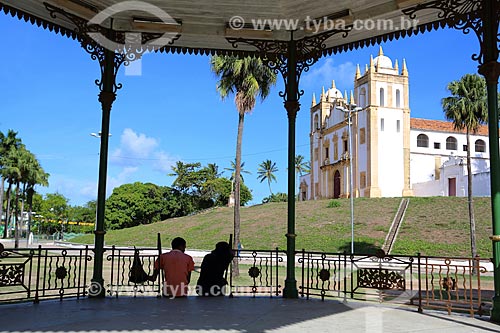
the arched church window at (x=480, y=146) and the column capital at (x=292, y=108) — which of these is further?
the arched church window at (x=480, y=146)

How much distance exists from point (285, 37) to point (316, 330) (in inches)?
210

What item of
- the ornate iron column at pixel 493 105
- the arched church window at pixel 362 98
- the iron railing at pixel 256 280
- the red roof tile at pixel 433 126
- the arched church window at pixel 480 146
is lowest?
the iron railing at pixel 256 280

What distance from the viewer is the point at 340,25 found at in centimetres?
795

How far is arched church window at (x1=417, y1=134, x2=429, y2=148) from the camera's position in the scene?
61338mm

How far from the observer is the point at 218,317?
603 cm

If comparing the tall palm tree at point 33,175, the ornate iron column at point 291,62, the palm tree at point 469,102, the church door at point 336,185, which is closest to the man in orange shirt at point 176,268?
the ornate iron column at point 291,62

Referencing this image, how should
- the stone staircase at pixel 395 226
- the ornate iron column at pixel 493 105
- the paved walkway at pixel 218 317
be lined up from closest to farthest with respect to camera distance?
the paved walkway at pixel 218 317 → the ornate iron column at pixel 493 105 → the stone staircase at pixel 395 226

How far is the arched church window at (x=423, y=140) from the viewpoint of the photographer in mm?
61338

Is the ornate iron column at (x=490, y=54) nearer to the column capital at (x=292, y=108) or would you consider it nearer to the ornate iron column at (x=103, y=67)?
the column capital at (x=292, y=108)

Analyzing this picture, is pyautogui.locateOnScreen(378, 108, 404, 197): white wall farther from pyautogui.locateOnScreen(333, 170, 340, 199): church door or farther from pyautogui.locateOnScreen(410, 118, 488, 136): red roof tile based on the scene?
pyautogui.locateOnScreen(333, 170, 340, 199): church door

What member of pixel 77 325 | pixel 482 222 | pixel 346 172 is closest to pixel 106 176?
pixel 77 325

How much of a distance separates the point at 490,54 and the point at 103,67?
6.08 m

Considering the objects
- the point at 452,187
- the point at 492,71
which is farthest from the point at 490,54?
the point at 452,187

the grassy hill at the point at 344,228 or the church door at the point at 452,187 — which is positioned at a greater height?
the church door at the point at 452,187
